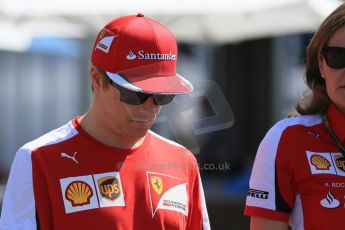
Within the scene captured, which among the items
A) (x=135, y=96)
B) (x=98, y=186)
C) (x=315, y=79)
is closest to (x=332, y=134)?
(x=315, y=79)

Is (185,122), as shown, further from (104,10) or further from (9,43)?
(9,43)

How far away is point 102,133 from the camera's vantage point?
2234mm

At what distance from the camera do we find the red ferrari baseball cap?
7.07 feet

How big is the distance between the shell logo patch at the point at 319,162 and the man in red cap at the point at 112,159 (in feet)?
1.49

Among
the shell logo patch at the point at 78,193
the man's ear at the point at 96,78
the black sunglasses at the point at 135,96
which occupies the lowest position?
the shell logo patch at the point at 78,193

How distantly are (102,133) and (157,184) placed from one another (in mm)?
248

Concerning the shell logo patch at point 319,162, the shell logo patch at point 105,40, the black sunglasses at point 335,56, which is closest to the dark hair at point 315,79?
the black sunglasses at point 335,56

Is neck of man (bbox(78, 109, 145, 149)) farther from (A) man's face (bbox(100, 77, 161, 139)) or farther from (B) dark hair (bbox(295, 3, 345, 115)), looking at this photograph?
(B) dark hair (bbox(295, 3, 345, 115))

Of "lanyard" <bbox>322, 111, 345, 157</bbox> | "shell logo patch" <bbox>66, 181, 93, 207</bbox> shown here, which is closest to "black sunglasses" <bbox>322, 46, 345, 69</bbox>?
"lanyard" <bbox>322, 111, 345, 157</bbox>

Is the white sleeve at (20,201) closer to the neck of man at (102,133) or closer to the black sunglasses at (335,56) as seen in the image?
the neck of man at (102,133)

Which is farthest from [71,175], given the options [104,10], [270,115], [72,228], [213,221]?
[270,115]

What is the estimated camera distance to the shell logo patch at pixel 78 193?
2.14 m

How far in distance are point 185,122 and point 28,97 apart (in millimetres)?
3951

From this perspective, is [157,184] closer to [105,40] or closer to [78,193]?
[78,193]
